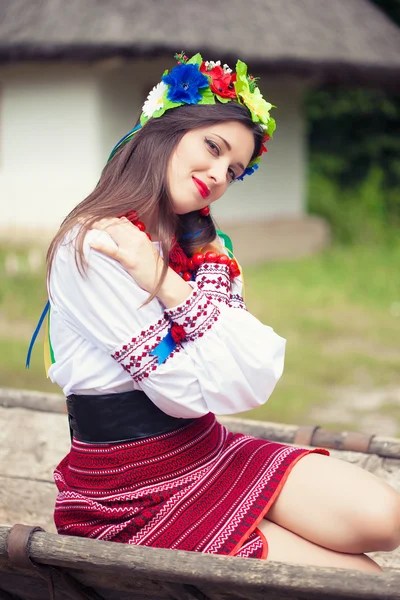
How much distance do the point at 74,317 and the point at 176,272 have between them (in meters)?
0.28

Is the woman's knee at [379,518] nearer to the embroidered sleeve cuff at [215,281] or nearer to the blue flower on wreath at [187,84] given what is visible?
the embroidered sleeve cuff at [215,281]

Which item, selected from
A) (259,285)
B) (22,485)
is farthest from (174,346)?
(259,285)

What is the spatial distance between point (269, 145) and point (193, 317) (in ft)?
29.1

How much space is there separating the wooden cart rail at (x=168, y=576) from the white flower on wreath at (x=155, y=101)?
971mm

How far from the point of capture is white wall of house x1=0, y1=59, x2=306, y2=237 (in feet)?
29.3

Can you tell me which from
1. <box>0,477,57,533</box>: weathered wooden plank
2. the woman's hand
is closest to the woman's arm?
the woman's hand

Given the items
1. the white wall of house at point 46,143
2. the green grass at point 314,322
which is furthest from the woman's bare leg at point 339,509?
the white wall of house at point 46,143

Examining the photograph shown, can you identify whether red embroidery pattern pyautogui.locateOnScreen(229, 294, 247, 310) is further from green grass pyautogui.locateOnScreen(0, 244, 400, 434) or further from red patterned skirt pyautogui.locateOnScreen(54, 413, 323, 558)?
green grass pyautogui.locateOnScreen(0, 244, 400, 434)

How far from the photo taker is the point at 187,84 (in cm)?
199

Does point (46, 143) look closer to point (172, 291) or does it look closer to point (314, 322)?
point (314, 322)

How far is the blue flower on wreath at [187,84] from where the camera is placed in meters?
1.97

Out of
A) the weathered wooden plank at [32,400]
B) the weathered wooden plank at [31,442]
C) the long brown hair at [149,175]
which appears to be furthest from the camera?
the weathered wooden plank at [32,400]

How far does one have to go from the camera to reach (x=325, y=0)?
10578 millimetres

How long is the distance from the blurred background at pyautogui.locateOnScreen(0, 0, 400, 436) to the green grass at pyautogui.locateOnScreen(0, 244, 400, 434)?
24 millimetres
